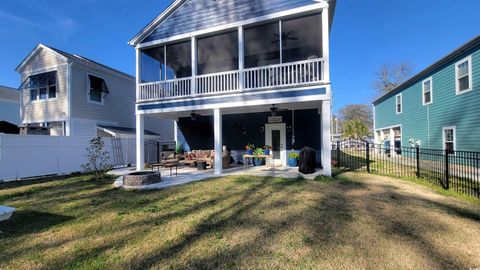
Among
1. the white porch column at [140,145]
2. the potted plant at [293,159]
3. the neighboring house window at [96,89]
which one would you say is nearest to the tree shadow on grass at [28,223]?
the white porch column at [140,145]

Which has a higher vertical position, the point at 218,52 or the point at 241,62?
the point at 218,52

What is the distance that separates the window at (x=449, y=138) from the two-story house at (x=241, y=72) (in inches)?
237

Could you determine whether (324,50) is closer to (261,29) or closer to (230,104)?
(261,29)

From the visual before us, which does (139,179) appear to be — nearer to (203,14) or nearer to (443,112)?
(203,14)

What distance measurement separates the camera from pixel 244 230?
376 cm

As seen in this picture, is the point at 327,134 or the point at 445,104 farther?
the point at 445,104

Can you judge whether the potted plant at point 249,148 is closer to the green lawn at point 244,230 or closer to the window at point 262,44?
the window at point 262,44

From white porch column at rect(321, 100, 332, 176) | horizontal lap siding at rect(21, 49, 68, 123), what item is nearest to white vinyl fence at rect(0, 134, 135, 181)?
horizontal lap siding at rect(21, 49, 68, 123)

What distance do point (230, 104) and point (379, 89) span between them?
1291 inches

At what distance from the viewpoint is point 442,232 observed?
11.7 ft

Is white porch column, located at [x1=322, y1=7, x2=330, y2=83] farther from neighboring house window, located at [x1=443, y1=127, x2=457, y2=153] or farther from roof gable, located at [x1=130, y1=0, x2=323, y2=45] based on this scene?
neighboring house window, located at [x1=443, y1=127, x2=457, y2=153]

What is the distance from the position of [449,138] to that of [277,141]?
8209 millimetres

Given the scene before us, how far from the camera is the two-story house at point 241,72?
26.9 feet

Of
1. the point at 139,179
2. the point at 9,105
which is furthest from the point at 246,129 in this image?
the point at 9,105
